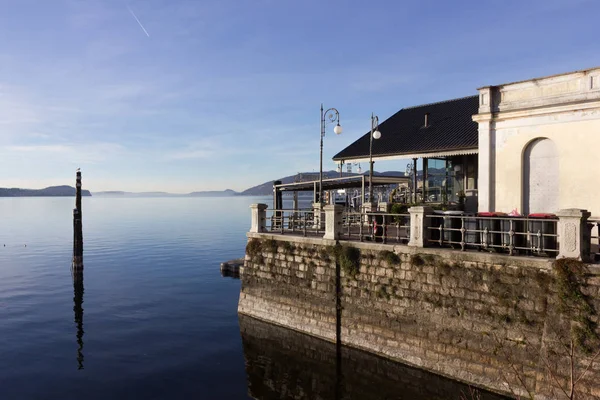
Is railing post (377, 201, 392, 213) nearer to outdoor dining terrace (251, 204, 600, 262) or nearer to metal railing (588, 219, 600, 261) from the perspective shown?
outdoor dining terrace (251, 204, 600, 262)

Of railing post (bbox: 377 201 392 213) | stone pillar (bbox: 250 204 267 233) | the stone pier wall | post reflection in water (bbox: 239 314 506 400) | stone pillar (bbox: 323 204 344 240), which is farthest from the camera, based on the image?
railing post (bbox: 377 201 392 213)

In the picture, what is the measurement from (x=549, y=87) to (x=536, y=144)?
77.4 inches

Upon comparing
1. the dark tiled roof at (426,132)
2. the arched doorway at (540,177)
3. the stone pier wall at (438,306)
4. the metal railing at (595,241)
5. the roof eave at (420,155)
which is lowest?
the stone pier wall at (438,306)

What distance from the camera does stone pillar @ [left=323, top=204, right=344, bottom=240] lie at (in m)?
15.0

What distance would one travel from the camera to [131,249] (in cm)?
4250

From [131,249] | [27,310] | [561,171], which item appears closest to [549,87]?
[561,171]

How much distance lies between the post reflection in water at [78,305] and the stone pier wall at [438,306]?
7.01m

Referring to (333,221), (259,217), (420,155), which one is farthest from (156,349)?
(420,155)

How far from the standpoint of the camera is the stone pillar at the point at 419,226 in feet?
41.8

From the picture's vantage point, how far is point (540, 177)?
14.1m

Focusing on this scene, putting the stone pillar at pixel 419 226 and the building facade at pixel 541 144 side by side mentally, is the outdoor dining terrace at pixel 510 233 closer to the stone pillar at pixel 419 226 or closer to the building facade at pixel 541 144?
the stone pillar at pixel 419 226

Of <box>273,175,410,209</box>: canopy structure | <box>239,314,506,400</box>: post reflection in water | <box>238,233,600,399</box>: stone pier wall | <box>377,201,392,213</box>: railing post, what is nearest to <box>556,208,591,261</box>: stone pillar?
<box>238,233,600,399</box>: stone pier wall

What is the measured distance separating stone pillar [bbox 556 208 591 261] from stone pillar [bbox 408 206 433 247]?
3624 millimetres

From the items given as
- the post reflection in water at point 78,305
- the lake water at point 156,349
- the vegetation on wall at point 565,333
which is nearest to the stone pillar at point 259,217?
the lake water at point 156,349
